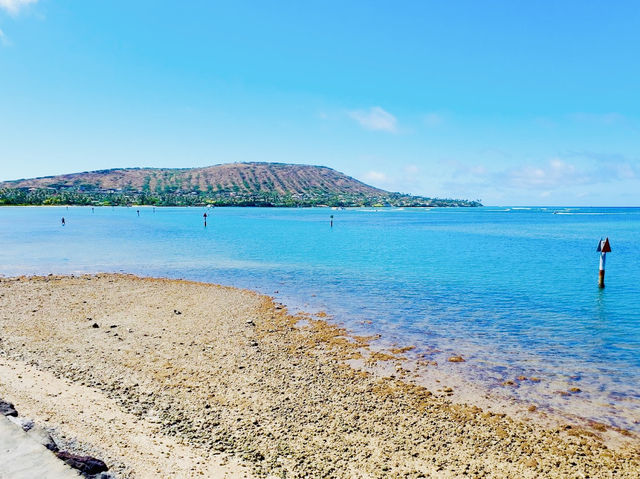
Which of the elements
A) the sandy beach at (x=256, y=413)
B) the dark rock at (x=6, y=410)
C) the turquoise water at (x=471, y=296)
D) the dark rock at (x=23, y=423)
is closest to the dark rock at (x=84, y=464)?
the sandy beach at (x=256, y=413)

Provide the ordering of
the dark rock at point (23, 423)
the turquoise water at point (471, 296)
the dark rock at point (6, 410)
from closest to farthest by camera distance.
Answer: the dark rock at point (23, 423) → the dark rock at point (6, 410) → the turquoise water at point (471, 296)

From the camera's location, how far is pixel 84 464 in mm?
5938

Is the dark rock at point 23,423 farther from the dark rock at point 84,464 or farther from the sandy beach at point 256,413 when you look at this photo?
the dark rock at point 84,464

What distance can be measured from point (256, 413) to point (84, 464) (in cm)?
360

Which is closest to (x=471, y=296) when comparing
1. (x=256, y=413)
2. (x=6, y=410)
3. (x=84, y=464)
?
(x=256, y=413)

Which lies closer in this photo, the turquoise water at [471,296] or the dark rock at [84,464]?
the dark rock at [84,464]

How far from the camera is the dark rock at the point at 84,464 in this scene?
5.83 m

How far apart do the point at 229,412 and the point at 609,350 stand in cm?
1179


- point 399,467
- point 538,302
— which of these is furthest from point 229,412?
point 538,302

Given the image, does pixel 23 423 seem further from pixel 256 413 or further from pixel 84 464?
pixel 256 413

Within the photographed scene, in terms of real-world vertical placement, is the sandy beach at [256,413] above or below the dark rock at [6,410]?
below

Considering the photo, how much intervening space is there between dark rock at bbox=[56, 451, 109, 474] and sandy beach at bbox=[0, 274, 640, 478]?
0.60m

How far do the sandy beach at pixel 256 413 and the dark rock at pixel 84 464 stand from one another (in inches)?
23.6

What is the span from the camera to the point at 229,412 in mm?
8945
